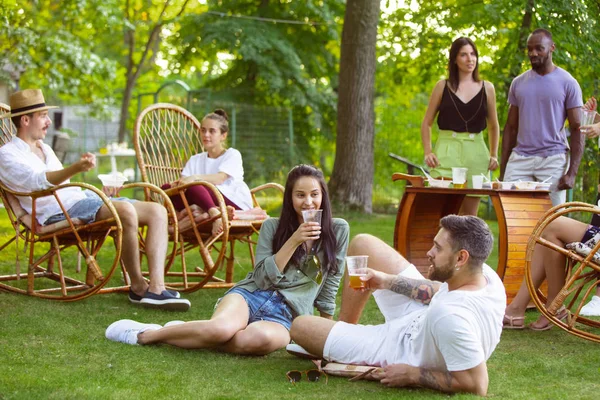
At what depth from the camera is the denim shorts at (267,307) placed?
12.6 ft

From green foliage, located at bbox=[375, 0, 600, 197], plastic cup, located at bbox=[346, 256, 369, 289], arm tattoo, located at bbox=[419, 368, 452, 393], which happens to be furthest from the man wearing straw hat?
green foliage, located at bbox=[375, 0, 600, 197]

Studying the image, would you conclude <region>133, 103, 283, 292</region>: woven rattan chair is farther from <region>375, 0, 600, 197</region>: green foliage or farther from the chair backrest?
<region>375, 0, 600, 197</region>: green foliage

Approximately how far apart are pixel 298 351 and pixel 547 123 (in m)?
2.42

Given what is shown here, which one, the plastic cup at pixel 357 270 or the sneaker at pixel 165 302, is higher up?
the plastic cup at pixel 357 270

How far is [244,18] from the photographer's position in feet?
48.3

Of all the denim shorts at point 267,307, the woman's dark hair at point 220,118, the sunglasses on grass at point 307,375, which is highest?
the woman's dark hair at point 220,118

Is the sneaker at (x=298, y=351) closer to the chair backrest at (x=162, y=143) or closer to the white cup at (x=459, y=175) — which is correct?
the white cup at (x=459, y=175)

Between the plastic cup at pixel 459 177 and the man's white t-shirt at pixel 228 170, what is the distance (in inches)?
58.6

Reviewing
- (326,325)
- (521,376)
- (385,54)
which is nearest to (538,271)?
(521,376)

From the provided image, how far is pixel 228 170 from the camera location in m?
5.82

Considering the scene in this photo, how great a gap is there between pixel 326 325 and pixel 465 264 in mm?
732

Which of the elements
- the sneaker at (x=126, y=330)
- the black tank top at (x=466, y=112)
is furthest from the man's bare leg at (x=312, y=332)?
the black tank top at (x=466, y=112)

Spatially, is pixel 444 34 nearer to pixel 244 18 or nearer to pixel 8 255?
pixel 244 18

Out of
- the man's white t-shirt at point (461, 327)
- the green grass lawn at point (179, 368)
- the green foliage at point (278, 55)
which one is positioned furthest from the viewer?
the green foliage at point (278, 55)
